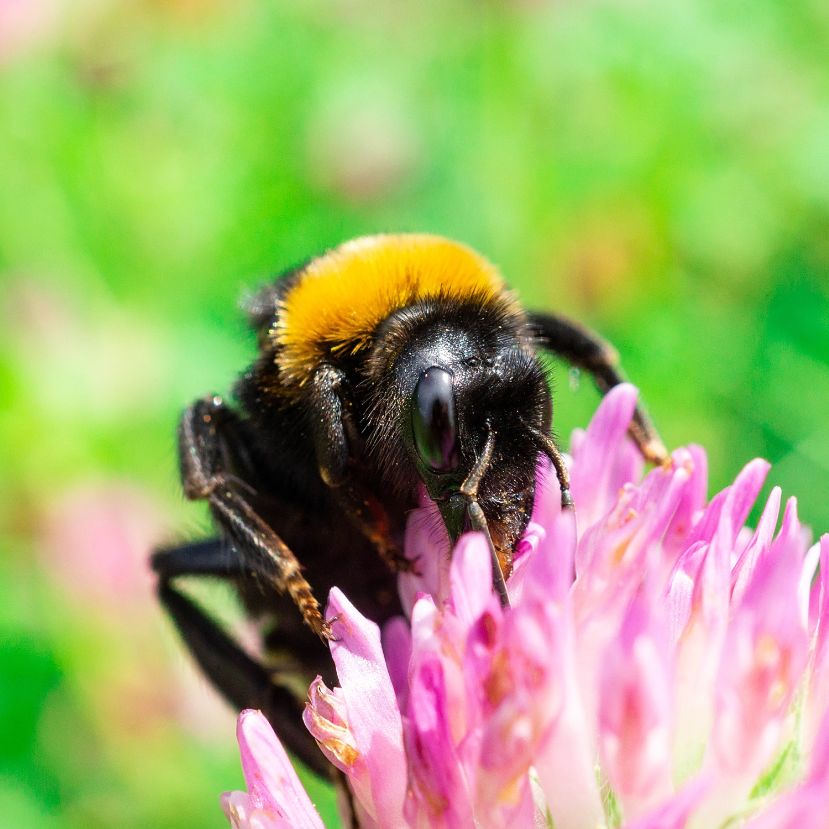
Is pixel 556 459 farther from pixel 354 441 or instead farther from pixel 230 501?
pixel 230 501

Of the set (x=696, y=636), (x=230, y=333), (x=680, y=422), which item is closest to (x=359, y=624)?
(x=696, y=636)

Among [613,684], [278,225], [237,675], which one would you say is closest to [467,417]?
[613,684]

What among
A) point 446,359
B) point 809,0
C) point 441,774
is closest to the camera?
point 441,774

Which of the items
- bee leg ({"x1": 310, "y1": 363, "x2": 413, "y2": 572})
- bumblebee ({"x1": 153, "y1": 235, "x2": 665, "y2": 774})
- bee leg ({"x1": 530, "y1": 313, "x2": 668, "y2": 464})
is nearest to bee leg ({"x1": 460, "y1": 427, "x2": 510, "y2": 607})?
bumblebee ({"x1": 153, "y1": 235, "x2": 665, "y2": 774})

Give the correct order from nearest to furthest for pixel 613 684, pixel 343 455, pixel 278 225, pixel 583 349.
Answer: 1. pixel 613 684
2. pixel 343 455
3. pixel 583 349
4. pixel 278 225

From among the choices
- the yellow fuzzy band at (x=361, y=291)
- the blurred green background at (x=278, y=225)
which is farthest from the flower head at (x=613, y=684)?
the blurred green background at (x=278, y=225)

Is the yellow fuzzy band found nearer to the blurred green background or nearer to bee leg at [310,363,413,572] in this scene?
bee leg at [310,363,413,572]

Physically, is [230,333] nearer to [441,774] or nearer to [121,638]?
[121,638]
